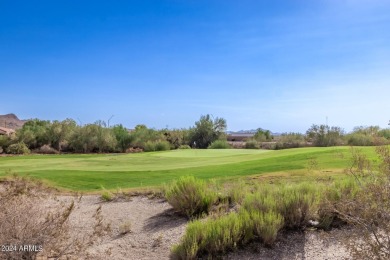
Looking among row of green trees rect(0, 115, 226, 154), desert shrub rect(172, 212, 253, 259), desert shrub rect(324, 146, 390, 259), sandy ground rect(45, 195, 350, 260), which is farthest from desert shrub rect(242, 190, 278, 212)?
row of green trees rect(0, 115, 226, 154)

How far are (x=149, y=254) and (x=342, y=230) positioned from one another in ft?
12.2

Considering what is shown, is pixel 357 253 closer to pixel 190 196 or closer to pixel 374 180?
pixel 374 180

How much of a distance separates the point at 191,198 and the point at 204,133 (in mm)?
36448

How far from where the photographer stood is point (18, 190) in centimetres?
871

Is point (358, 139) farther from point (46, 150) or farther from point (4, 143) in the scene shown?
point (4, 143)

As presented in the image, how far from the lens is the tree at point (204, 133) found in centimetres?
4503

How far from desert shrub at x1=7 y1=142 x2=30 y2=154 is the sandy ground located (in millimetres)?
26803

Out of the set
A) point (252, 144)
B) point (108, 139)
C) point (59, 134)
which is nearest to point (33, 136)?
point (59, 134)

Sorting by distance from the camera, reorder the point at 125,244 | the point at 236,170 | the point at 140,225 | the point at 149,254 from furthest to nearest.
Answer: the point at 236,170 → the point at 140,225 → the point at 125,244 → the point at 149,254

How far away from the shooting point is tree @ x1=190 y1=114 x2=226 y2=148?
45.0 metres

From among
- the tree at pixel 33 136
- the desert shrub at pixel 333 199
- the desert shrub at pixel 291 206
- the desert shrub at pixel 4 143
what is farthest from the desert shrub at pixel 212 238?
the desert shrub at pixel 4 143

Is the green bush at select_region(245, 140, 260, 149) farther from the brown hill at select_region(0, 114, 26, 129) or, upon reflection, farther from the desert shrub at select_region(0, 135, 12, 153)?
the brown hill at select_region(0, 114, 26, 129)

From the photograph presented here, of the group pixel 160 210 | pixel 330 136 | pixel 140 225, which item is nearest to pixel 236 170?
pixel 160 210

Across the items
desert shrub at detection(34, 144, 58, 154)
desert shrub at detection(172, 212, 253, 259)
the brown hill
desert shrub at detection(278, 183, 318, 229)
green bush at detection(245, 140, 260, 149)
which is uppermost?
the brown hill
